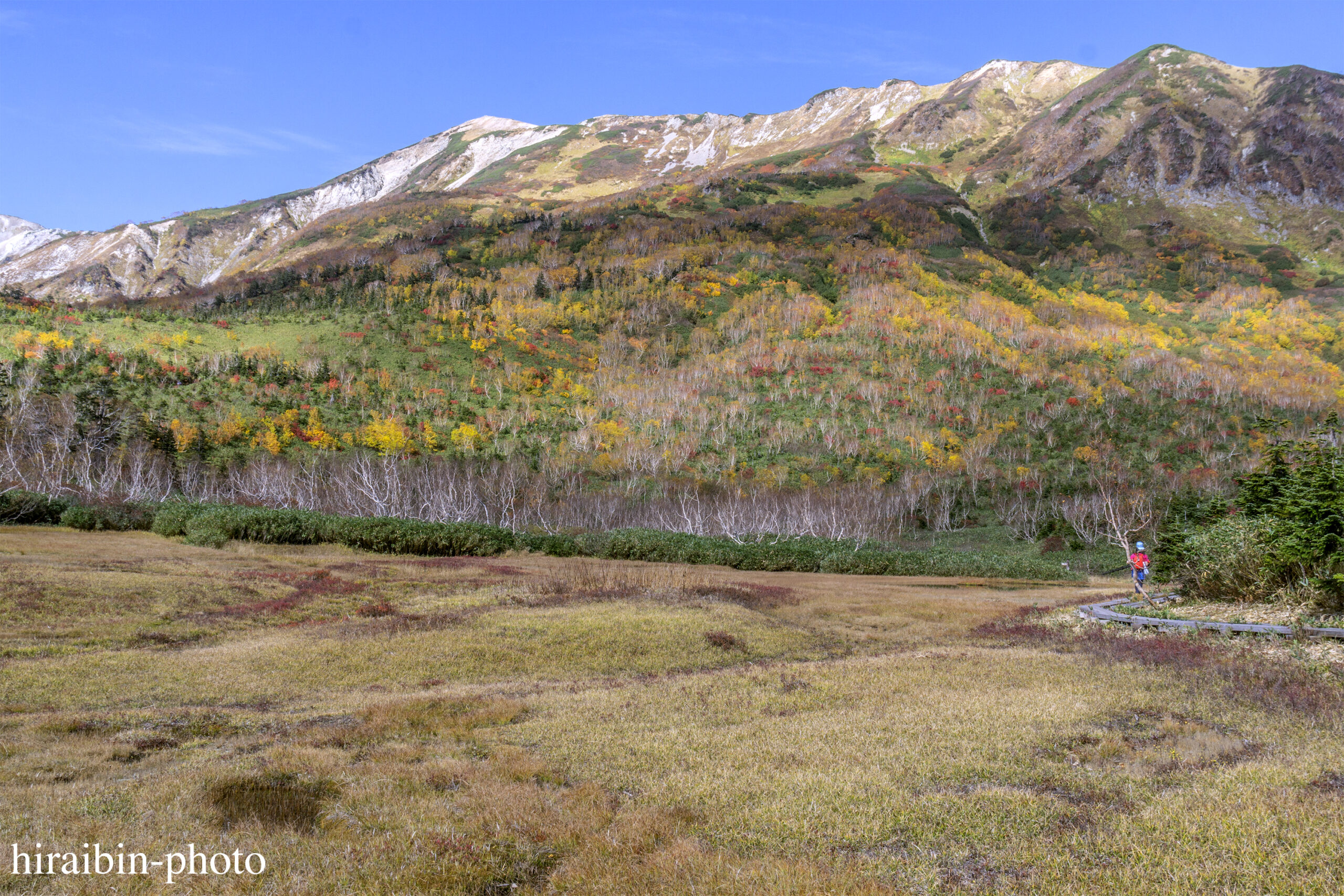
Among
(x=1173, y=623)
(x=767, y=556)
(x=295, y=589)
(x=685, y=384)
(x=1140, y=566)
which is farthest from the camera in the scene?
(x=685, y=384)

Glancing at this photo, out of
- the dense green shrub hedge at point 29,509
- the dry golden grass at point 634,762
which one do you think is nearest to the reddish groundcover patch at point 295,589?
the dry golden grass at point 634,762

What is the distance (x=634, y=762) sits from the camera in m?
10.5

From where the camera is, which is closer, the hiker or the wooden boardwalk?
the wooden boardwalk

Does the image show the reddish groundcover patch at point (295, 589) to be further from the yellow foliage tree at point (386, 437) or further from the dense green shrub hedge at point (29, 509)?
the yellow foliage tree at point (386, 437)

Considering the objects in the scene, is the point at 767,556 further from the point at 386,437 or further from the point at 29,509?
the point at 386,437

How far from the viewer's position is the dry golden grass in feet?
22.4

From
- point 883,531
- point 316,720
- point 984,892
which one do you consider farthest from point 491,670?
point 883,531

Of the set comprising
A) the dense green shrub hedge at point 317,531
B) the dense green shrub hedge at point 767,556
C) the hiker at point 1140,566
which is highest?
the hiker at point 1140,566

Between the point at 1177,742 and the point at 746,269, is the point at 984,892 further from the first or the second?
the point at 746,269

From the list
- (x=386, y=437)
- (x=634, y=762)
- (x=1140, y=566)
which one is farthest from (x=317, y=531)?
(x=386, y=437)

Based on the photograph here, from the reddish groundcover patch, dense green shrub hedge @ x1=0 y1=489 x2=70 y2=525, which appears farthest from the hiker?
dense green shrub hedge @ x1=0 y1=489 x2=70 y2=525

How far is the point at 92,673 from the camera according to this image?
1599 cm

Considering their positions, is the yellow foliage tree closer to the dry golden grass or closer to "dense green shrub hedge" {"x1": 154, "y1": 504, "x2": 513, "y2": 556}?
"dense green shrub hedge" {"x1": 154, "y1": 504, "x2": 513, "y2": 556}

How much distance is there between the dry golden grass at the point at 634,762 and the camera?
6.81 m
